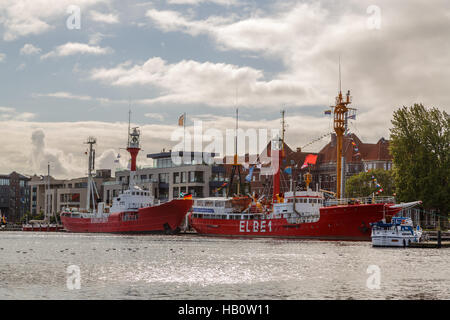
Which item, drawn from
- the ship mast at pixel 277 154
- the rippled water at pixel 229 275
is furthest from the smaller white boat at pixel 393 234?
the ship mast at pixel 277 154

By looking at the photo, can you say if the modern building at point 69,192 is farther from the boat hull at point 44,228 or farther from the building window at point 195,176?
the building window at point 195,176

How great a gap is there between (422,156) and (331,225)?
14.6 meters

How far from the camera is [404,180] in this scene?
260 ft

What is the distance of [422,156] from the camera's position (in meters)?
78.7

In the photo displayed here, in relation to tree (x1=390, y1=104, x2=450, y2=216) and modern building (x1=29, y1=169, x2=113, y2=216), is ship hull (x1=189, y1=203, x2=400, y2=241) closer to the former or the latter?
tree (x1=390, y1=104, x2=450, y2=216)

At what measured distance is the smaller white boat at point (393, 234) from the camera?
6500 cm

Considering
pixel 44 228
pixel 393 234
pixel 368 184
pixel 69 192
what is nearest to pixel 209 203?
pixel 368 184

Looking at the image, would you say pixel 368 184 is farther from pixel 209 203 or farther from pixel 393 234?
pixel 393 234

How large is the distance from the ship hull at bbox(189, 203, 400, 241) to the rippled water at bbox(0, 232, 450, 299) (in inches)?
659

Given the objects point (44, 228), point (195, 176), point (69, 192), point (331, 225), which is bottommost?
point (44, 228)

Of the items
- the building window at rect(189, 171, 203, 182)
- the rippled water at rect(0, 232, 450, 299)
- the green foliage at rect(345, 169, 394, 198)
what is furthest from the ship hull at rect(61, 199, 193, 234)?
the rippled water at rect(0, 232, 450, 299)

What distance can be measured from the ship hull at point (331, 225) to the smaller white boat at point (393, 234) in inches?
219

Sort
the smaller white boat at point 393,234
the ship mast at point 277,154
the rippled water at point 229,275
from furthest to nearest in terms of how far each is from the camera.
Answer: the ship mast at point 277,154
the smaller white boat at point 393,234
the rippled water at point 229,275
